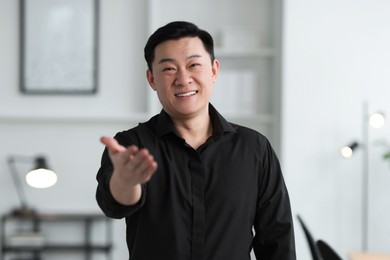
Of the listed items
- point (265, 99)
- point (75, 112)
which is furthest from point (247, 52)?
point (75, 112)

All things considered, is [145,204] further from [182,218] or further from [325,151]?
[325,151]

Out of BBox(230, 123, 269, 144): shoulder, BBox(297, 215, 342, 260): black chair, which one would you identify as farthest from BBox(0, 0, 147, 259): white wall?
BBox(230, 123, 269, 144): shoulder

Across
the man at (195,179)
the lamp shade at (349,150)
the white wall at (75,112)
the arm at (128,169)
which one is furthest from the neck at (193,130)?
the white wall at (75,112)

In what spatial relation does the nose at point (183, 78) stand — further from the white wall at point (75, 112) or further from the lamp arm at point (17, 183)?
the lamp arm at point (17, 183)

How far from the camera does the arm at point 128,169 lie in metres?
1.14

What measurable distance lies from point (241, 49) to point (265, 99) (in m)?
0.41

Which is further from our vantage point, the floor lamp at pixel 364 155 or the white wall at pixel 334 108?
the white wall at pixel 334 108

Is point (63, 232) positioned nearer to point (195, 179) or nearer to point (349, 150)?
point (349, 150)

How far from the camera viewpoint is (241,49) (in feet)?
13.9

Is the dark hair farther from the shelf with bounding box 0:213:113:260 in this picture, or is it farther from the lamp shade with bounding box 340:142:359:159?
the shelf with bounding box 0:213:113:260

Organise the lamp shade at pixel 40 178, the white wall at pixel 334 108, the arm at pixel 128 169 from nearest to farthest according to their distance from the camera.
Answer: the arm at pixel 128 169 < the lamp shade at pixel 40 178 < the white wall at pixel 334 108

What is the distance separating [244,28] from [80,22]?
1.18 metres

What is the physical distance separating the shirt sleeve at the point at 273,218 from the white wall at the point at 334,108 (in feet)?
8.19

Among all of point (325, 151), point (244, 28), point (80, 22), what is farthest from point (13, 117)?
point (325, 151)
